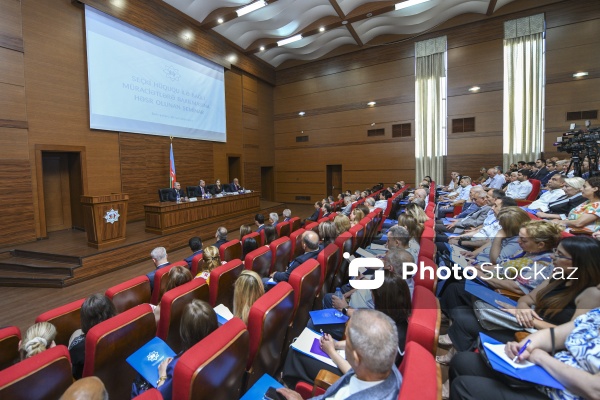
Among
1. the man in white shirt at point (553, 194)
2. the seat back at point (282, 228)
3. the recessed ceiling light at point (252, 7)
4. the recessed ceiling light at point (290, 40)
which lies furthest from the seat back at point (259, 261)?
the recessed ceiling light at point (290, 40)

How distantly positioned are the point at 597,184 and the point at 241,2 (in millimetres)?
6840

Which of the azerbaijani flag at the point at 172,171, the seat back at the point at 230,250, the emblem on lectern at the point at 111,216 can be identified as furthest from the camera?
the azerbaijani flag at the point at 172,171

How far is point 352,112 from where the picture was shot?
29.3 ft

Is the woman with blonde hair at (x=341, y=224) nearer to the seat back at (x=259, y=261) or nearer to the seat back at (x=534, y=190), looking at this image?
the seat back at (x=259, y=261)

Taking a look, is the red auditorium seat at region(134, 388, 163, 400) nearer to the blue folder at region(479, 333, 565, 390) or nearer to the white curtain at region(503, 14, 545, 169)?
the blue folder at region(479, 333, 565, 390)

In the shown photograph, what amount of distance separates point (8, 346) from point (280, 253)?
1703 millimetres

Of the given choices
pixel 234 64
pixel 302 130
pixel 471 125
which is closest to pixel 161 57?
pixel 234 64

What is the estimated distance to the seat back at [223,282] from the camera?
1.83 meters

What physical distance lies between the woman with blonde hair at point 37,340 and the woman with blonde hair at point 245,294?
802mm

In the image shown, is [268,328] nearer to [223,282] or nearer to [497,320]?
[223,282]

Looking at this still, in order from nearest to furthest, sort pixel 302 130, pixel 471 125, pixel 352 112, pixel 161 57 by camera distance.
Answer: pixel 161 57 < pixel 471 125 < pixel 352 112 < pixel 302 130

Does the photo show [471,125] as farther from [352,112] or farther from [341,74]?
[341,74]

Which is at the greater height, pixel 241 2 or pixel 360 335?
pixel 241 2

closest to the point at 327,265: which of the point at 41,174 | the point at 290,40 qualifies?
the point at 41,174
